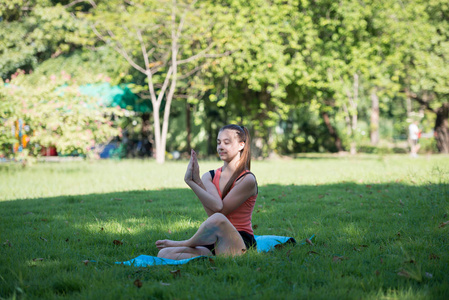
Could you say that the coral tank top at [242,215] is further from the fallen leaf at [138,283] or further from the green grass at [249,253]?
the fallen leaf at [138,283]

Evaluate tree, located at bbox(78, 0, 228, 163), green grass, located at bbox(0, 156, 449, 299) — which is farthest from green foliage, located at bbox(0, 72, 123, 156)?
tree, located at bbox(78, 0, 228, 163)

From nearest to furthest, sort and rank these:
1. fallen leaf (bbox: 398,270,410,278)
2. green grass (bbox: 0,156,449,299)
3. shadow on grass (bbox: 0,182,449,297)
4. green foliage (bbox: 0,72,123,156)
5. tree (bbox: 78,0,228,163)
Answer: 1. green grass (bbox: 0,156,449,299)
2. fallen leaf (bbox: 398,270,410,278)
3. shadow on grass (bbox: 0,182,449,297)
4. green foliage (bbox: 0,72,123,156)
5. tree (bbox: 78,0,228,163)

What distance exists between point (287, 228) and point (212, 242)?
192 cm

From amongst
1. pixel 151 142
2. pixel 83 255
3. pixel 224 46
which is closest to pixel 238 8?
pixel 224 46

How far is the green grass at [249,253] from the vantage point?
3158 millimetres

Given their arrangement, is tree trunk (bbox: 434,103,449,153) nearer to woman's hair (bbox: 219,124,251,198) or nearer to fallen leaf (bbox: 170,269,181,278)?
woman's hair (bbox: 219,124,251,198)

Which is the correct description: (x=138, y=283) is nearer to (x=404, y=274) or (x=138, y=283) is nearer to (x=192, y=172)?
(x=192, y=172)

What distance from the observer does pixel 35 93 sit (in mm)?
12781

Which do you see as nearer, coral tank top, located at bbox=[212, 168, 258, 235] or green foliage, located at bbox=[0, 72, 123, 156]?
coral tank top, located at bbox=[212, 168, 258, 235]

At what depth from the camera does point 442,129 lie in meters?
25.4

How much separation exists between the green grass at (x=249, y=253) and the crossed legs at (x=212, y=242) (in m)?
0.12

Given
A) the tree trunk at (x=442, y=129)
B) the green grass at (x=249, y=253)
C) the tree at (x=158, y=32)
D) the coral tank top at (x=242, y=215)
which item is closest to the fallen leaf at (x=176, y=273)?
the green grass at (x=249, y=253)

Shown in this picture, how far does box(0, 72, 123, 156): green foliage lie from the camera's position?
12500mm

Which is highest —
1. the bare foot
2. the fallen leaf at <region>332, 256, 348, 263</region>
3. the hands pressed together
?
the hands pressed together
